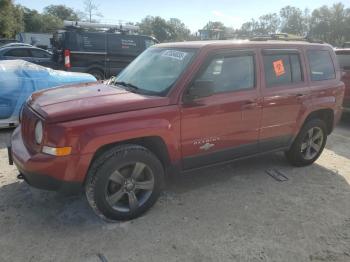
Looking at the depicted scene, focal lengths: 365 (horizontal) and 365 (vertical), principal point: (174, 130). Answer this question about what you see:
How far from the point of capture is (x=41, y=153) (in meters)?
3.28

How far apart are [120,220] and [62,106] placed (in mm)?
1259

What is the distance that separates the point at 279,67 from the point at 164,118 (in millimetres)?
1883

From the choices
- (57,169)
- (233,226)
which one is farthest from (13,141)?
(233,226)

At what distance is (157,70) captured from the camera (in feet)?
Result: 13.8

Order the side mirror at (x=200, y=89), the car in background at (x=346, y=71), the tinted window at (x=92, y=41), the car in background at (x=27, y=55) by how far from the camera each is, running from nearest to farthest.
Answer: the side mirror at (x=200, y=89), the car in background at (x=346, y=71), the tinted window at (x=92, y=41), the car in background at (x=27, y=55)

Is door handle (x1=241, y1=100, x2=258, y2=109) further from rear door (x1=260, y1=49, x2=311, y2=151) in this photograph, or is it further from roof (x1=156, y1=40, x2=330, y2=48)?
roof (x1=156, y1=40, x2=330, y2=48)

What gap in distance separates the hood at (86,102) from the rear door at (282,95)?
A: 59.1 inches

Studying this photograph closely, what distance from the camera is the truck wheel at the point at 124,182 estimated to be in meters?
3.43

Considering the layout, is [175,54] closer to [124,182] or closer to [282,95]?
[282,95]

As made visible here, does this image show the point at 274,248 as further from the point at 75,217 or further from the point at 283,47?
the point at 283,47

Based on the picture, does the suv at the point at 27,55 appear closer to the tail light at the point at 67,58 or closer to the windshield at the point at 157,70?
the tail light at the point at 67,58

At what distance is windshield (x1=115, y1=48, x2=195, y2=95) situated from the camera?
3.92 metres

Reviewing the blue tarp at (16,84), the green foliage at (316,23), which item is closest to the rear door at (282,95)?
the blue tarp at (16,84)

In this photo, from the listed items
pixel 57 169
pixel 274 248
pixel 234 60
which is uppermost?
pixel 234 60
